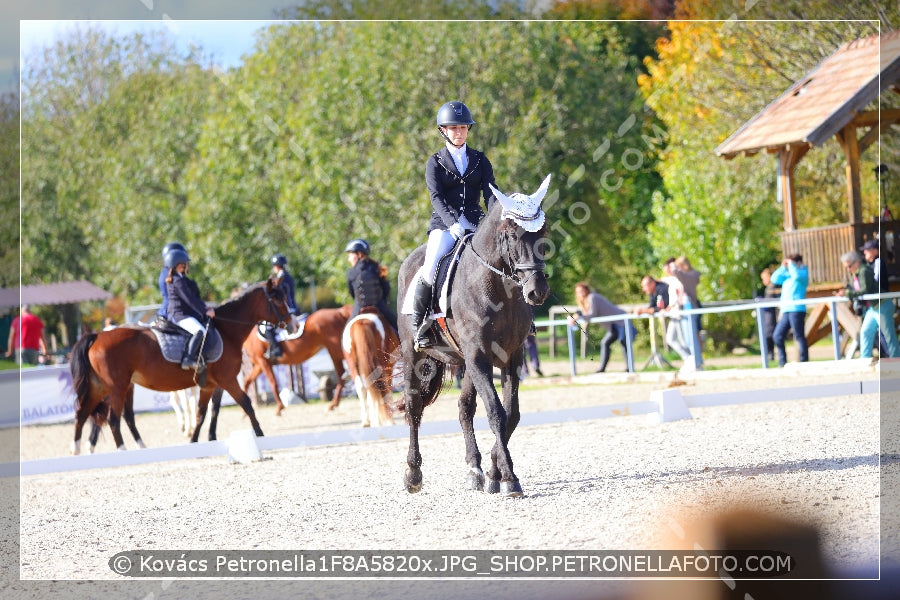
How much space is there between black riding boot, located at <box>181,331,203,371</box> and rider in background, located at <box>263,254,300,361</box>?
160 centimetres

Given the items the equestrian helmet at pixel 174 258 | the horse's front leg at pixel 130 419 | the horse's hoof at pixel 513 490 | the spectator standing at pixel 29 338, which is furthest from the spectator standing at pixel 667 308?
the spectator standing at pixel 29 338

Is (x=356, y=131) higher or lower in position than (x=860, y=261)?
higher

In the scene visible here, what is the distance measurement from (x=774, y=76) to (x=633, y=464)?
19.9 m

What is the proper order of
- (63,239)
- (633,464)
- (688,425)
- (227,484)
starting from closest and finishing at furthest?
(633,464) < (227,484) < (688,425) < (63,239)

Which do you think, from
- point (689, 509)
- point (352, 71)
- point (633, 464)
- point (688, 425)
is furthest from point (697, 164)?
point (689, 509)

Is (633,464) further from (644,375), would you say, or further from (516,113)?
(516,113)

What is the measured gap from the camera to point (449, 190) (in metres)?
8.62

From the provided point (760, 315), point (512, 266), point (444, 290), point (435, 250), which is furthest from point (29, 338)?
point (512, 266)

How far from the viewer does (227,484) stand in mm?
9953

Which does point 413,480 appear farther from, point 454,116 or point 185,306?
point 185,306

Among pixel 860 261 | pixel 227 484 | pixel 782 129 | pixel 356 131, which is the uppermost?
pixel 356 131

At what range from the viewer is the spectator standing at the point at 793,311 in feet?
56.5

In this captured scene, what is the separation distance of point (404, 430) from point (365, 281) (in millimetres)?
3306

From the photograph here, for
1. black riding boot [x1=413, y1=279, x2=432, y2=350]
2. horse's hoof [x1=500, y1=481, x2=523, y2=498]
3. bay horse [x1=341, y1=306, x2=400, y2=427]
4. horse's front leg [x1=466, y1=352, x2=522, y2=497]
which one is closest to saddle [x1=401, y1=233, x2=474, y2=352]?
black riding boot [x1=413, y1=279, x2=432, y2=350]
